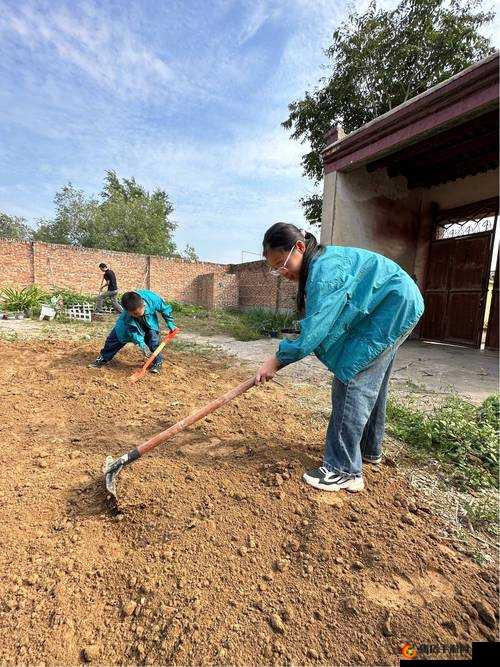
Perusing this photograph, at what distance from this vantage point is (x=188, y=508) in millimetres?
1558

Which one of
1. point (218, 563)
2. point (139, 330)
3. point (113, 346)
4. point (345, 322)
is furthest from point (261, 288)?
point (218, 563)

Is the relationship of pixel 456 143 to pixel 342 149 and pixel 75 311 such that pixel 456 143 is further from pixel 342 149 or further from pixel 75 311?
pixel 75 311

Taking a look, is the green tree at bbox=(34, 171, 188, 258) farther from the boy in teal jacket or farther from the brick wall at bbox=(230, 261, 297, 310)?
the boy in teal jacket

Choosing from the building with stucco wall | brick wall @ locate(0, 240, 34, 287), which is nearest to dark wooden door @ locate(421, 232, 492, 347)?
the building with stucco wall

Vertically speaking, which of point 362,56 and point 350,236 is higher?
point 362,56

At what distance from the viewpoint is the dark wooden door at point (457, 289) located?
574cm

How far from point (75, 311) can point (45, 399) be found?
6266 millimetres

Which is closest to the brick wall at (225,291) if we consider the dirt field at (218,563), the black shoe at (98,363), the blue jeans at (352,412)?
the black shoe at (98,363)

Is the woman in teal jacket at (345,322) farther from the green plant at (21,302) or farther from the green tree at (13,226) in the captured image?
the green tree at (13,226)

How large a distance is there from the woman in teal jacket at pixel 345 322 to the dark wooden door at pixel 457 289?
525 centimetres

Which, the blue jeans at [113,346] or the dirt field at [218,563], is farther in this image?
the blue jeans at [113,346]

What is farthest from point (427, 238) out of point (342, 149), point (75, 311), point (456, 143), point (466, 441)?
point (75, 311)

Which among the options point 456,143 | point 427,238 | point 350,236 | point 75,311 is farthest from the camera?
point 75,311

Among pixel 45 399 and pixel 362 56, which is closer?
pixel 45 399
